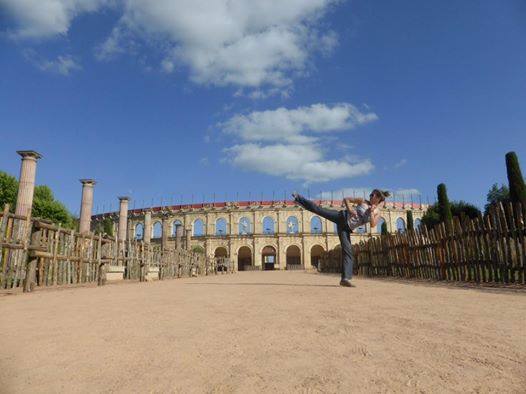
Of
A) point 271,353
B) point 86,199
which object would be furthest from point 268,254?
point 271,353

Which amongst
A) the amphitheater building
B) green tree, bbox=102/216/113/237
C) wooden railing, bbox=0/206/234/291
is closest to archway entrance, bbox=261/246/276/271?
the amphitheater building

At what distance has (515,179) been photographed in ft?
54.8

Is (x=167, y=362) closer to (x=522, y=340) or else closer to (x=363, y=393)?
(x=363, y=393)

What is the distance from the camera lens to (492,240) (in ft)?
27.3

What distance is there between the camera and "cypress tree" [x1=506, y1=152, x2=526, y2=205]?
645 inches

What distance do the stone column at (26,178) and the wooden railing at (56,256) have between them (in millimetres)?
3120

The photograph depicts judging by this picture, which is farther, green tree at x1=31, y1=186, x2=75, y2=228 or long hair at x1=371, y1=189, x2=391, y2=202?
green tree at x1=31, y1=186, x2=75, y2=228

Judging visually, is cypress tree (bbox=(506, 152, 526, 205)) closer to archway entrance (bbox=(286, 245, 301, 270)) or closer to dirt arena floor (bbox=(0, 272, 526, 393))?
dirt arena floor (bbox=(0, 272, 526, 393))

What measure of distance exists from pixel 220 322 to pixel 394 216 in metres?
48.1

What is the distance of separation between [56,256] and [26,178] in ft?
17.4

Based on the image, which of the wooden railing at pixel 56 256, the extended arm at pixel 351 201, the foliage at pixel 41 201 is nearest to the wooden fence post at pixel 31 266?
the wooden railing at pixel 56 256

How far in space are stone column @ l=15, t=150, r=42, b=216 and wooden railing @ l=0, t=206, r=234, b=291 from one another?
312cm

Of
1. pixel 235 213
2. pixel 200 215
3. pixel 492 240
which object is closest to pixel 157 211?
pixel 200 215

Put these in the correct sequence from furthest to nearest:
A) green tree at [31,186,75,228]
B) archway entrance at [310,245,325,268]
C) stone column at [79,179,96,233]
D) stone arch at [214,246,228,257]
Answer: stone arch at [214,246,228,257], archway entrance at [310,245,325,268], green tree at [31,186,75,228], stone column at [79,179,96,233]
